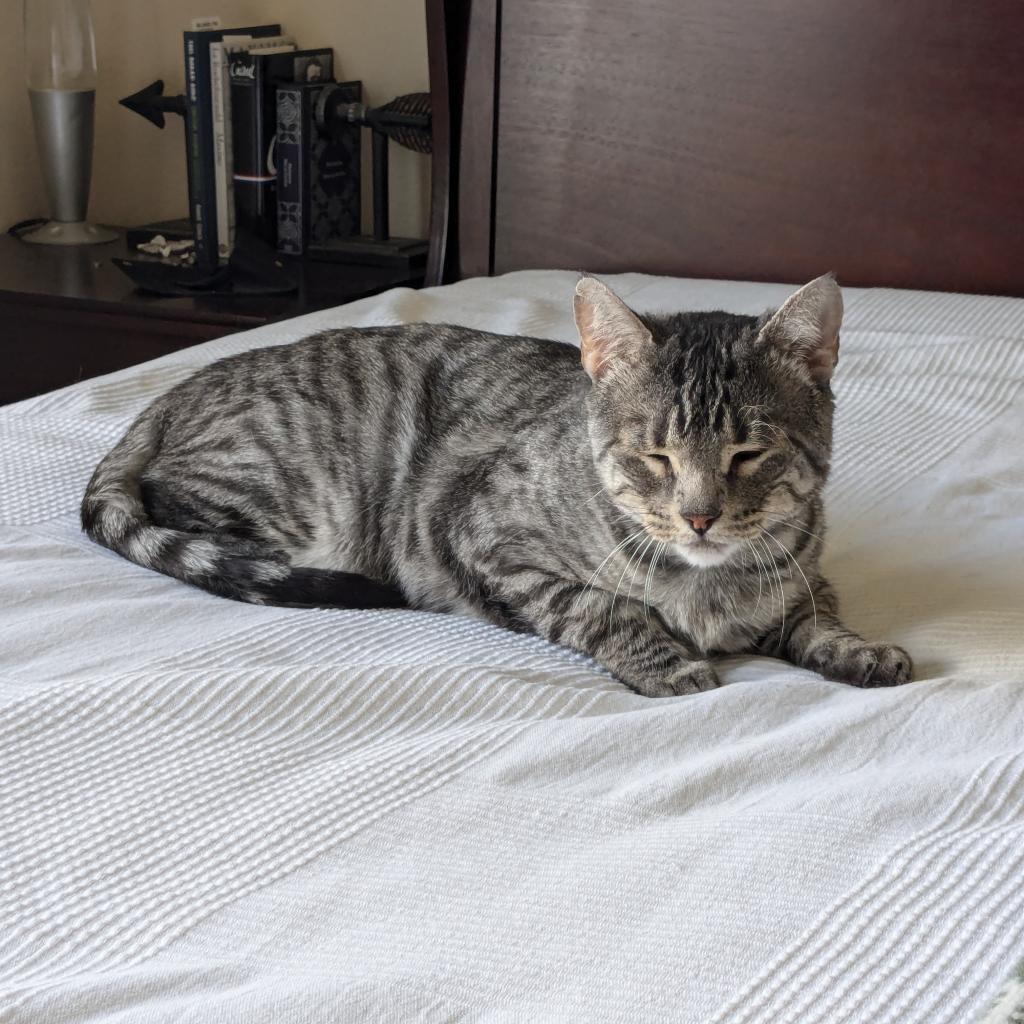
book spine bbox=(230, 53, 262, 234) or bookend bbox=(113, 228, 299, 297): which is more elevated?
book spine bbox=(230, 53, 262, 234)

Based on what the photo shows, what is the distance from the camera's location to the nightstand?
8.17 ft

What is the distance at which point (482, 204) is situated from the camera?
8.61 ft

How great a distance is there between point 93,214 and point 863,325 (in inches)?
80.4

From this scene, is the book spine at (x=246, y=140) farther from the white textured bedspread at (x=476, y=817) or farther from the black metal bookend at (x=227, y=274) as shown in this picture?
the white textured bedspread at (x=476, y=817)

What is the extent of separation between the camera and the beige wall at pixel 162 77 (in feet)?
9.52

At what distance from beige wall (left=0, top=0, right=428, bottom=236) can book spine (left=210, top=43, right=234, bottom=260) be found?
0.38m

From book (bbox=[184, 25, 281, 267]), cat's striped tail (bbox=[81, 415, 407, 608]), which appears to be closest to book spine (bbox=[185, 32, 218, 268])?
book (bbox=[184, 25, 281, 267])

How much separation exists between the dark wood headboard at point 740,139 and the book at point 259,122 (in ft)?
1.22

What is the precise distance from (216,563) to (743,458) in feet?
1.81

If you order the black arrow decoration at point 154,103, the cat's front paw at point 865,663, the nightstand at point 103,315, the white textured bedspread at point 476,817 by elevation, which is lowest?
the nightstand at point 103,315

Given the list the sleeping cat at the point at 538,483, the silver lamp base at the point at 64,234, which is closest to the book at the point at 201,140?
the silver lamp base at the point at 64,234

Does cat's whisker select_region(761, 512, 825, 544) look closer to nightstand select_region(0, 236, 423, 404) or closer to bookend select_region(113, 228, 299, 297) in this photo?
nightstand select_region(0, 236, 423, 404)

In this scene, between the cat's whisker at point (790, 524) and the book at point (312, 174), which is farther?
the book at point (312, 174)

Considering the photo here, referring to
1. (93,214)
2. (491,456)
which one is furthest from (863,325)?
(93,214)
